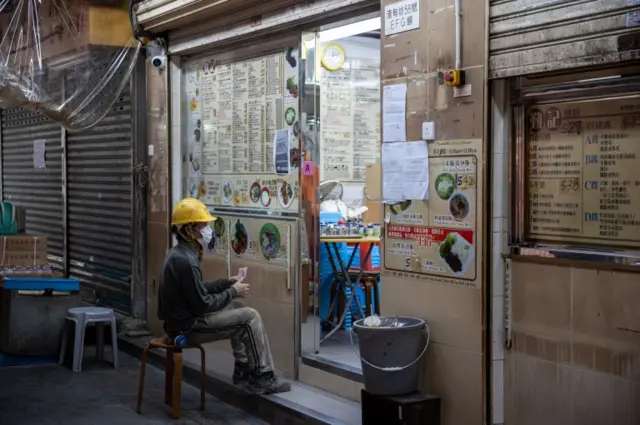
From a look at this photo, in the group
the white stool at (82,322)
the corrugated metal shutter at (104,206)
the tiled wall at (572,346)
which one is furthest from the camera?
the corrugated metal shutter at (104,206)

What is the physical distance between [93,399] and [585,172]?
492 centimetres

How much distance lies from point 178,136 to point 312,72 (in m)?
2.58

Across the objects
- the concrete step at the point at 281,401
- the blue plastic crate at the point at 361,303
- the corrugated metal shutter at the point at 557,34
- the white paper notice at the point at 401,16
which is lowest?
the concrete step at the point at 281,401

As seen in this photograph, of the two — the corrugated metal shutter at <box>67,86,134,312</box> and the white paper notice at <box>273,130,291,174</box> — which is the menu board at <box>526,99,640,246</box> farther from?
the corrugated metal shutter at <box>67,86,134,312</box>

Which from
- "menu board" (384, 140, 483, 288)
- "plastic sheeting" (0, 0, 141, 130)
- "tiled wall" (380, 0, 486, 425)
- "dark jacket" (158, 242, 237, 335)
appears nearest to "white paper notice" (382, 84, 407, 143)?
"tiled wall" (380, 0, 486, 425)

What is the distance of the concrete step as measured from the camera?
6.67m

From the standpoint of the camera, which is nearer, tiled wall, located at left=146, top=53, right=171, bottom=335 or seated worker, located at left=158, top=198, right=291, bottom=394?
seated worker, located at left=158, top=198, right=291, bottom=394

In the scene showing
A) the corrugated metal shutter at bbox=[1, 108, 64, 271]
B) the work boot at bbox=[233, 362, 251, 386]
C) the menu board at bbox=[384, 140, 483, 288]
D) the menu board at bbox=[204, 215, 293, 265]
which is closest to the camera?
the menu board at bbox=[384, 140, 483, 288]

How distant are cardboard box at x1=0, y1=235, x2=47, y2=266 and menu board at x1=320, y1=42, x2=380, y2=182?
340 cm

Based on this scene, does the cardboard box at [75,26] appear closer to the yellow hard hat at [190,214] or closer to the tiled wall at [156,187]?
the tiled wall at [156,187]

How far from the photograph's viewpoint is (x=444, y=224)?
5.98m

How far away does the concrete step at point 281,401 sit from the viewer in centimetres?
667

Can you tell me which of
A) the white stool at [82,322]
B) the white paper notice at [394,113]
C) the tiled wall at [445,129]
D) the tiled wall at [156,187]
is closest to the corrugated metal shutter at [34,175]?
the tiled wall at [156,187]

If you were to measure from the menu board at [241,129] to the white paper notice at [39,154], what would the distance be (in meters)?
4.20
